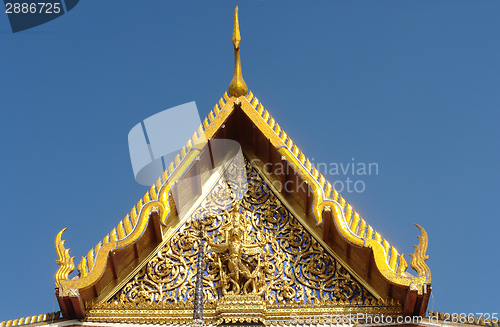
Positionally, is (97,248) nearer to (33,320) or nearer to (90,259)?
(90,259)

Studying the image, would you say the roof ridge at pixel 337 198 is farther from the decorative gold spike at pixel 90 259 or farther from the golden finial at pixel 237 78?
the decorative gold spike at pixel 90 259

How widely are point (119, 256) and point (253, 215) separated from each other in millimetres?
1930

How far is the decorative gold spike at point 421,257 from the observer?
7688 millimetres

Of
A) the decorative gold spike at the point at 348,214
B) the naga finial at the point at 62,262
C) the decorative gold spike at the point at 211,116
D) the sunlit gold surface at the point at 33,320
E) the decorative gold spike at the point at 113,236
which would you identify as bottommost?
the sunlit gold surface at the point at 33,320

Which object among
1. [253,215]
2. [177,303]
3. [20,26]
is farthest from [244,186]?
[20,26]

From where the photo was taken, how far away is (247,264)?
27.9 ft

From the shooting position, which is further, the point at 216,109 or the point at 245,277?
the point at 216,109

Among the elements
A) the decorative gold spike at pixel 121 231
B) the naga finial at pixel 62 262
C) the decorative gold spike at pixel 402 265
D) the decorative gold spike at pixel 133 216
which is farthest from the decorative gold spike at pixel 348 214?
the naga finial at pixel 62 262

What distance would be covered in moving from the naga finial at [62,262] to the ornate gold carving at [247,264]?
0.70m

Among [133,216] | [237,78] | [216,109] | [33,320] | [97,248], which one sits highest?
[237,78]

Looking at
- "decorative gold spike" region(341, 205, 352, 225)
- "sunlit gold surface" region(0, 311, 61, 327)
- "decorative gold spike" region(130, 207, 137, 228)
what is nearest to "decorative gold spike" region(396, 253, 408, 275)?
"decorative gold spike" region(341, 205, 352, 225)

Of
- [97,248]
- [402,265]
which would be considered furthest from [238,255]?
[402,265]

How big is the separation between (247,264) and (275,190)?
1.37 m

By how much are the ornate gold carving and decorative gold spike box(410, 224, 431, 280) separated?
0.77m
